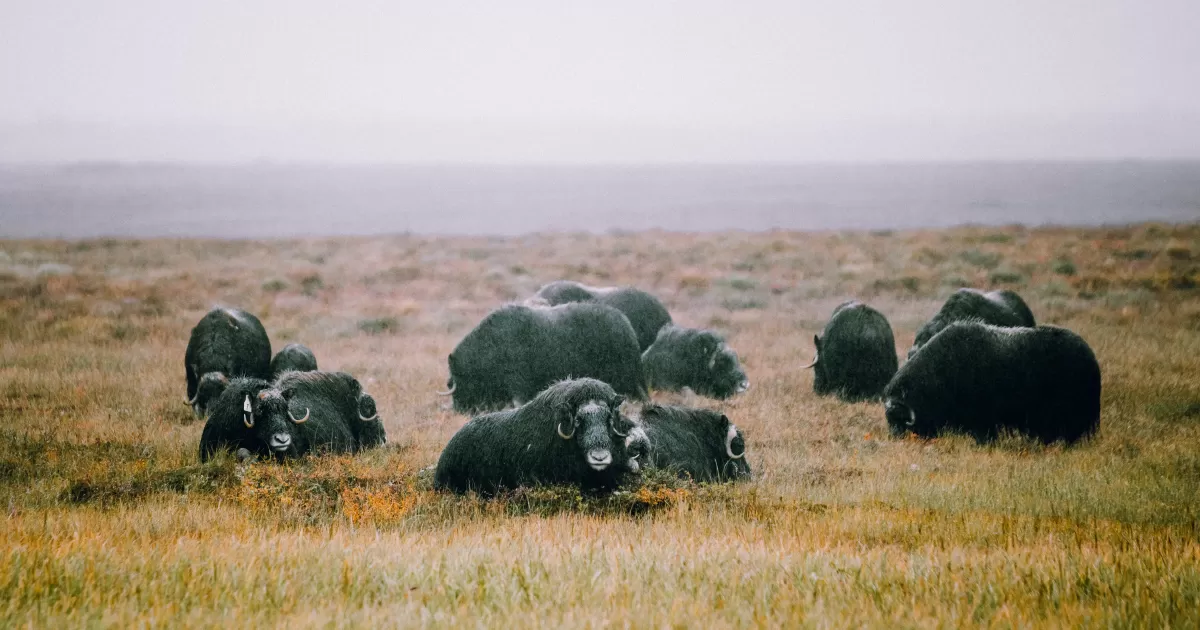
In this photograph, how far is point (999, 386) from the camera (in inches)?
515

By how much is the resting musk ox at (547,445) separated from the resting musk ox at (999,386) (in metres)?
5.54

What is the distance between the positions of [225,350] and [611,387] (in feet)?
24.6

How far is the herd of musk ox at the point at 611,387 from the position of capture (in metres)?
10.2

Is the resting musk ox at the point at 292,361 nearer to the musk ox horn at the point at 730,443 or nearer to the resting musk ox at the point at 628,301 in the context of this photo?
the resting musk ox at the point at 628,301

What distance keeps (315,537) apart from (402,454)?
451cm

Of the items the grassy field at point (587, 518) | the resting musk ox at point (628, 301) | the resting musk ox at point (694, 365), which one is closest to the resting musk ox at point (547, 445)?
the grassy field at point (587, 518)

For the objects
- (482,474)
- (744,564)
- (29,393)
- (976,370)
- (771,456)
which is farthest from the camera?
(29,393)

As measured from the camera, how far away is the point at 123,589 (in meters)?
5.46

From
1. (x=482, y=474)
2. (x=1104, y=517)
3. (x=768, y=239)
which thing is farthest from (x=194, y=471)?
(x=768, y=239)

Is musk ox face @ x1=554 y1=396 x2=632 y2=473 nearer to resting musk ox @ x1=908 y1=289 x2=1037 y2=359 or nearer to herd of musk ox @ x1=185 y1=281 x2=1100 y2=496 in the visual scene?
herd of musk ox @ x1=185 y1=281 x2=1100 y2=496

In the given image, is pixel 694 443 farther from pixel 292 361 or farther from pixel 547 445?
pixel 292 361

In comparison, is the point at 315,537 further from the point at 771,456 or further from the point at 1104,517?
the point at 1104,517

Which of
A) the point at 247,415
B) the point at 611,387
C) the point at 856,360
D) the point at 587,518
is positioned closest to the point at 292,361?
the point at 247,415

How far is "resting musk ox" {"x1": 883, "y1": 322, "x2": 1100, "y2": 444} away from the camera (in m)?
12.9
